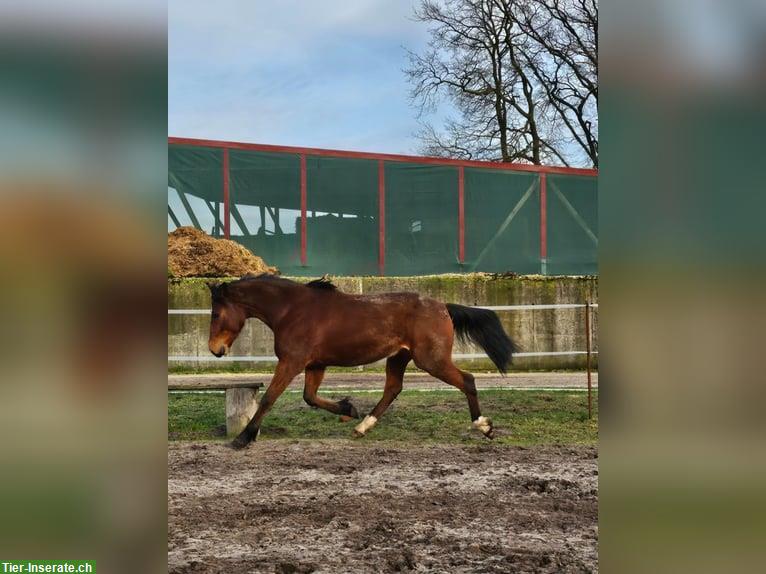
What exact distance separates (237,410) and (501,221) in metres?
7.96

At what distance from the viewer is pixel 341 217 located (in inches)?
467

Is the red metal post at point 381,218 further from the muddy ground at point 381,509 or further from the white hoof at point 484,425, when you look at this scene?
the muddy ground at point 381,509

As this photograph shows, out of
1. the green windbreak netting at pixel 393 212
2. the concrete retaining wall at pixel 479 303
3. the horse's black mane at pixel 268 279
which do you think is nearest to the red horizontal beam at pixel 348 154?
the green windbreak netting at pixel 393 212

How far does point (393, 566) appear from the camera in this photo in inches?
100

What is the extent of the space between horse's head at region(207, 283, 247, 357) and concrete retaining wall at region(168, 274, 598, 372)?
14.1ft

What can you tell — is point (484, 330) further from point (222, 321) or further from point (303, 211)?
point (303, 211)

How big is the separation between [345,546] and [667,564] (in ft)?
7.81

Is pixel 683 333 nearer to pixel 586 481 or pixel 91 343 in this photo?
pixel 91 343

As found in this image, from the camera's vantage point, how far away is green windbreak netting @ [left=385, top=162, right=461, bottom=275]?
11859 mm

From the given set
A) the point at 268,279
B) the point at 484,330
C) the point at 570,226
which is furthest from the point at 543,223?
the point at 268,279

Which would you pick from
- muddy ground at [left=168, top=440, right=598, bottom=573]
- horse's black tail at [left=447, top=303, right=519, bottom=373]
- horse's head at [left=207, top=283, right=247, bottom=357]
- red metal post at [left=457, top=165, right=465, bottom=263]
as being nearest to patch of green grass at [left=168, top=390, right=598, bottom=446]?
muddy ground at [left=168, top=440, right=598, bottom=573]

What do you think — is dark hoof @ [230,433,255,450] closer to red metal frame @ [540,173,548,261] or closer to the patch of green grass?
the patch of green grass

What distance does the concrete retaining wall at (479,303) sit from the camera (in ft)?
31.9

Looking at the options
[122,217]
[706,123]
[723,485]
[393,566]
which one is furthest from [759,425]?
[393,566]
